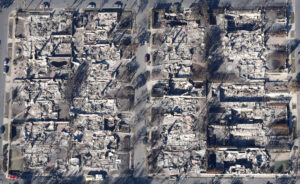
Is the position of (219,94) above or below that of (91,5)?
below

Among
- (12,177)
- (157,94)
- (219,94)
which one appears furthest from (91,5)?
(12,177)

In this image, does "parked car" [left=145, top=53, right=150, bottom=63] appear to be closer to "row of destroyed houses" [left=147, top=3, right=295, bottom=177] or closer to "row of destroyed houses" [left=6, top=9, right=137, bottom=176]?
"row of destroyed houses" [left=147, top=3, right=295, bottom=177]

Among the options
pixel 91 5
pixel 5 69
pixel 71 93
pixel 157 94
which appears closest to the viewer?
pixel 157 94

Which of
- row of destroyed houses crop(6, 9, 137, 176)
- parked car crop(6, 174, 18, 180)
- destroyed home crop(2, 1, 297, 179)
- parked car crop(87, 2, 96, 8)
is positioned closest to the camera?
destroyed home crop(2, 1, 297, 179)

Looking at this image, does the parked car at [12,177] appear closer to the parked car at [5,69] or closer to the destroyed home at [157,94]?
the destroyed home at [157,94]

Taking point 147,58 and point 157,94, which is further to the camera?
point 147,58

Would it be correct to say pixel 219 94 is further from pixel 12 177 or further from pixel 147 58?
pixel 12 177

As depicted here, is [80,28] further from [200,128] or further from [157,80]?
[200,128]

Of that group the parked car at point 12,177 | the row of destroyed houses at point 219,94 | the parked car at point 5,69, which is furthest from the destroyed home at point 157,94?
the parked car at point 12,177

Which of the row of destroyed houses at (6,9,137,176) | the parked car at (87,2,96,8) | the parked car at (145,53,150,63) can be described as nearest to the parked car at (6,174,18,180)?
the row of destroyed houses at (6,9,137,176)

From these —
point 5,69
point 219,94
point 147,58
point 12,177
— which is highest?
point 147,58

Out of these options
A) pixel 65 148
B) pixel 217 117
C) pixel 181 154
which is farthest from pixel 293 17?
pixel 65 148
